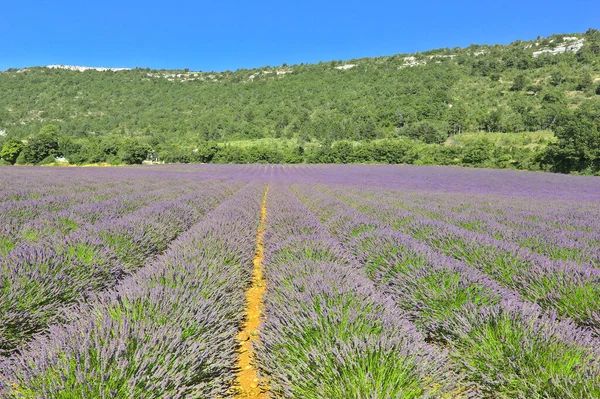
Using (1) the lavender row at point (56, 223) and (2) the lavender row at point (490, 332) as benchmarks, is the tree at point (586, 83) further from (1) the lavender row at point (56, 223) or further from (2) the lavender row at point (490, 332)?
(1) the lavender row at point (56, 223)

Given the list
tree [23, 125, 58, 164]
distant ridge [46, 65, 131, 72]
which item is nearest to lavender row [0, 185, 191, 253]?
tree [23, 125, 58, 164]

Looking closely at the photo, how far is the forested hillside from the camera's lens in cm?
4722

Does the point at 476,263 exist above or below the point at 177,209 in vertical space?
below

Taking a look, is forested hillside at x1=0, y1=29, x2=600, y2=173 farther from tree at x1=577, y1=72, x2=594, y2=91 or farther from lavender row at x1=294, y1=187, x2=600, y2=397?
lavender row at x1=294, y1=187, x2=600, y2=397

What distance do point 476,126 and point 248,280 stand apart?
72.9 metres

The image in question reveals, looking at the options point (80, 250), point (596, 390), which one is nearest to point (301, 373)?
point (596, 390)

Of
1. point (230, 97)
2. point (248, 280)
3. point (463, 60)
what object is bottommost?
point (248, 280)

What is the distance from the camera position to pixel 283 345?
191cm

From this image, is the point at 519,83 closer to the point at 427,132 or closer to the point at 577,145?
the point at 427,132

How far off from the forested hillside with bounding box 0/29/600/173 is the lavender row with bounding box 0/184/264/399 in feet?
131

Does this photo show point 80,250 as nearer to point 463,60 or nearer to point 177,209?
point 177,209

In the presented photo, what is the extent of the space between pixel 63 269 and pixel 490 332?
352cm

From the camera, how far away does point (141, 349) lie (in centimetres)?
149

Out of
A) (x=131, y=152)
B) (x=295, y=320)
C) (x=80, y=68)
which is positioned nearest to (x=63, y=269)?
(x=295, y=320)
